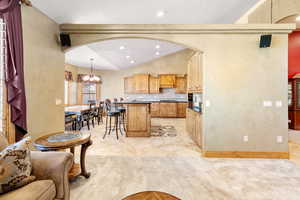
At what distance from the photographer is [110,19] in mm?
3336

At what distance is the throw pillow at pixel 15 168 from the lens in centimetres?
122

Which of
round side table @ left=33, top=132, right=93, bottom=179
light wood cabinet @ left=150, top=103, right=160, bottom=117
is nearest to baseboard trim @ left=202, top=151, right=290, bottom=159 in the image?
round side table @ left=33, top=132, right=93, bottom=179

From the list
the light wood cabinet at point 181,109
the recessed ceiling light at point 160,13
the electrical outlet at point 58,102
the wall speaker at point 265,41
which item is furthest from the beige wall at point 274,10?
the electrical outlet at point 58,102

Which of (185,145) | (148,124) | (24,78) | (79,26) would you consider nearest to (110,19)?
(79,26)

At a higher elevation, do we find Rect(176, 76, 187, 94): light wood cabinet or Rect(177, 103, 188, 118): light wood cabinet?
Rect(176, 76, 187, 94): light wood cabinet

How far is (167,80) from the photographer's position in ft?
27.6

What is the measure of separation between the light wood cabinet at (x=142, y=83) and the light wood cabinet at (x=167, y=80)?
79cm

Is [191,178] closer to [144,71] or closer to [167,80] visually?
[167,80]

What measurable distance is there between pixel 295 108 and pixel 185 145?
4841 millimetres

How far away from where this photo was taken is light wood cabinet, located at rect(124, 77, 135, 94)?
28.3ft

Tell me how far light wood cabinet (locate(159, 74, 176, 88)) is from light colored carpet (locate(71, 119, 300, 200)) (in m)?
5.31

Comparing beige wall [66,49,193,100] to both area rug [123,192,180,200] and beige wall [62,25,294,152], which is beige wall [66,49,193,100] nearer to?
beige wall [62,25,294,152]

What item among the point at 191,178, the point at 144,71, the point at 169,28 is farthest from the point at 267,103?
the point at 144,71

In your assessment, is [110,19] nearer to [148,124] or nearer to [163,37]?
[163,37]
